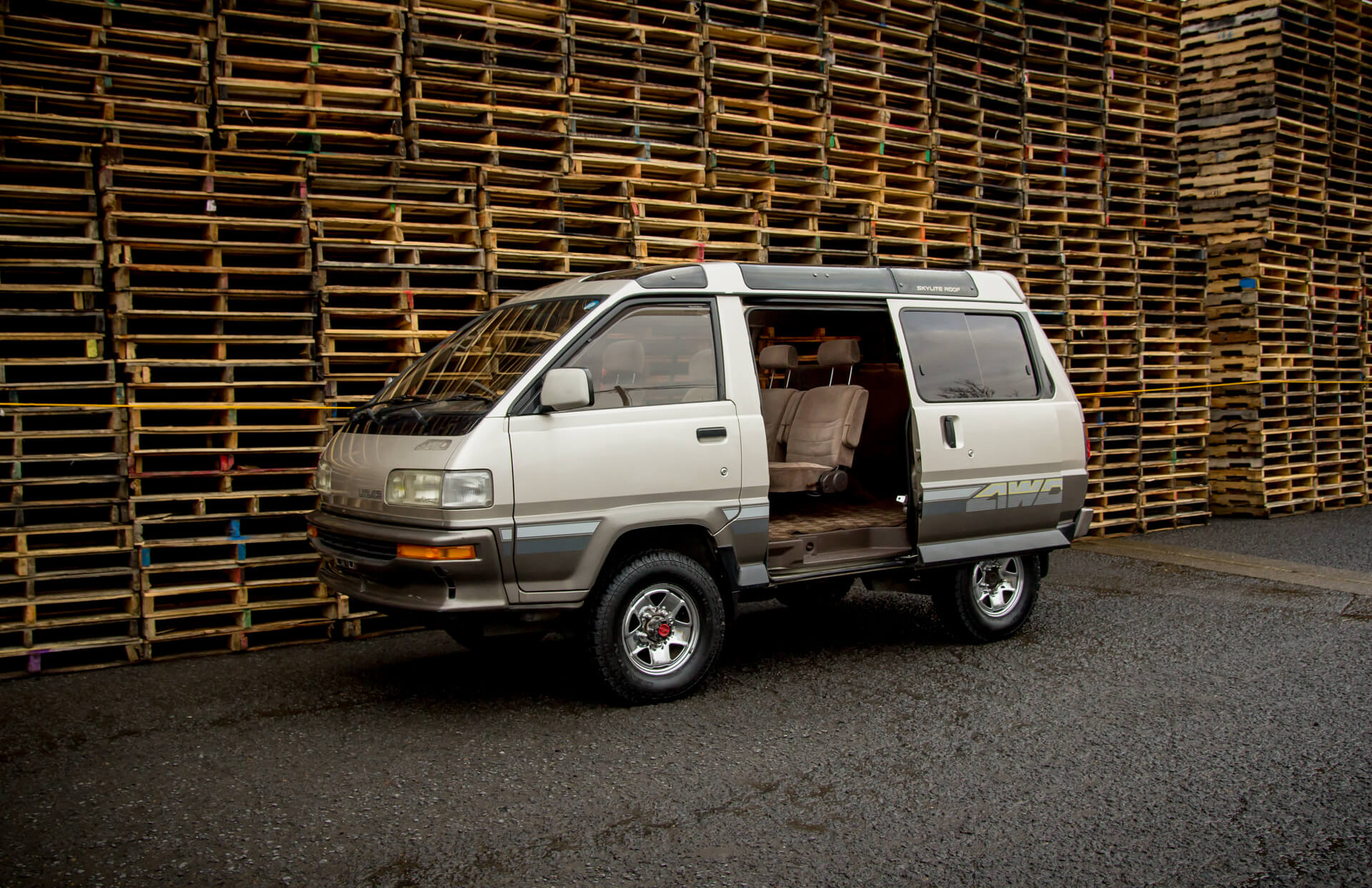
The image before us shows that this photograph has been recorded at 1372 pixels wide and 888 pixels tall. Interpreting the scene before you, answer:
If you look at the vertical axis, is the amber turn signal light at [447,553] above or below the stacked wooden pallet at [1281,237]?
below

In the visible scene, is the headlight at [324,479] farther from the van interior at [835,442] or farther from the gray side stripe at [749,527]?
the van interior at [835,442]

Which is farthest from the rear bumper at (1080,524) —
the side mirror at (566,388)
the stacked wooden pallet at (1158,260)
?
the stacked wooden pallet at (1158,260)

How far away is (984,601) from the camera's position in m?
6.83

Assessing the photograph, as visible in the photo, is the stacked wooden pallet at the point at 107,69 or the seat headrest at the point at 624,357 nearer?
the seat headrest at the point at 624,357

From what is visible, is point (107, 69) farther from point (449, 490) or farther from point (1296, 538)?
point (1296, 538)

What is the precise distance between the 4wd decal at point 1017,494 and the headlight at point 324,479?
3.76m

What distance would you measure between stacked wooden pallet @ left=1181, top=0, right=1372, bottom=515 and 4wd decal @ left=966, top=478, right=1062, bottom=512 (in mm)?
7215

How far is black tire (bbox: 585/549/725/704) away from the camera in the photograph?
5.21 m

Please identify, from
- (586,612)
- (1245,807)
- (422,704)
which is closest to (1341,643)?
(1245,807)

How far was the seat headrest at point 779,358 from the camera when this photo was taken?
671cm

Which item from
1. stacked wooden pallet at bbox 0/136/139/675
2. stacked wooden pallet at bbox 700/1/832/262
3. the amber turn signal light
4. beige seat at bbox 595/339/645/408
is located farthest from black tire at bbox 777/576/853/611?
stacked wooden pallet at bbox 0/136/139/675

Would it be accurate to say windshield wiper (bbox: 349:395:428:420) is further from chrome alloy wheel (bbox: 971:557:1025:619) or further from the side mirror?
chrome alloy wheel (bbox: 971:557:1025:619)

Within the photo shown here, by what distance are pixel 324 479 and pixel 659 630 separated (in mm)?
2010

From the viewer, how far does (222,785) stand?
4438 millimetres
